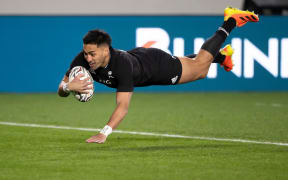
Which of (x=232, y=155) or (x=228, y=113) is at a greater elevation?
(x=232, y=155)

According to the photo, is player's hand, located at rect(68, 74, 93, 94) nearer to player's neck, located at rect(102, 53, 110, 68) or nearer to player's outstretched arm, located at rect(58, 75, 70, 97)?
player's outstretched arm, located at rect(58, 75, 70, 97)

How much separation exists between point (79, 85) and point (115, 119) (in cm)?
60

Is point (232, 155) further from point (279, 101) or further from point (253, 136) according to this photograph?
point (279, 101)

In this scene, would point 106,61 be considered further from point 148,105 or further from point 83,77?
point 148,105

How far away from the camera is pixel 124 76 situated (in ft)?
27.8

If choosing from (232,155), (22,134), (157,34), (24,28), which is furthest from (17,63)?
(232,155)

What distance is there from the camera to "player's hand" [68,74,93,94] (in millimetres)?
8422

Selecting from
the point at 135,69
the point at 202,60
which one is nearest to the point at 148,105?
the point at 202,60

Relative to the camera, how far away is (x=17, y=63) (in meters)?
16.7

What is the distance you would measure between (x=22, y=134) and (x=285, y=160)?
12.8ft

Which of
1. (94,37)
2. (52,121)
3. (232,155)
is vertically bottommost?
(52,121)

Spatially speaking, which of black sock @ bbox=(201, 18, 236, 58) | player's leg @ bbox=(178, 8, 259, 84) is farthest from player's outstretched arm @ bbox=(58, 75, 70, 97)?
black sock @ bbox=(201, 18, 236, 58)

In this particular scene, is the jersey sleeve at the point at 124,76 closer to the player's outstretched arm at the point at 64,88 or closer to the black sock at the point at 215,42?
the player's outstretched arm at the point at 64,88

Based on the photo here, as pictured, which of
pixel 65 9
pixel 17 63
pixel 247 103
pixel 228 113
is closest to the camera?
pixel 228 113
